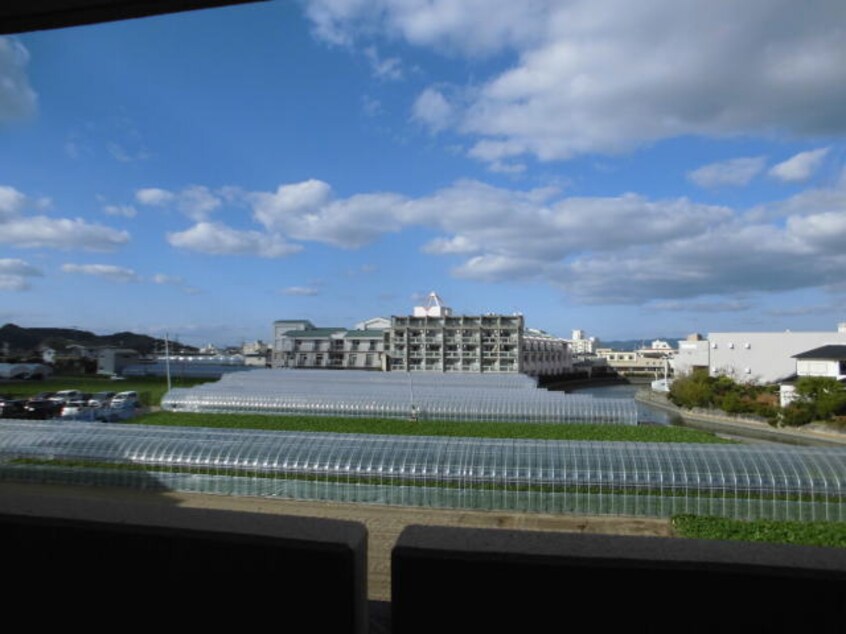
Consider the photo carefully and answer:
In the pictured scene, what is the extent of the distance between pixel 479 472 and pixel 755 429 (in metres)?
25.3

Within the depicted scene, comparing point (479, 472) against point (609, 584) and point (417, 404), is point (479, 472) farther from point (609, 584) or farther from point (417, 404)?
point (417, 404)

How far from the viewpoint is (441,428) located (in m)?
24.2

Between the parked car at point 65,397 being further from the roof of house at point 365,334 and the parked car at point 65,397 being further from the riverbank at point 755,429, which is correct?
the roof of house at point 365,334

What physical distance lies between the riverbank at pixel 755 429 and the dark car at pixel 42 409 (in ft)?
113

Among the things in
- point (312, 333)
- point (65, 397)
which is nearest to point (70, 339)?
point (312, 333)

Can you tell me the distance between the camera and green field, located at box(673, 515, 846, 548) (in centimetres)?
934

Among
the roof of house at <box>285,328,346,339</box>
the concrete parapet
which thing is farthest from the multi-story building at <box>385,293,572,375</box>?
the concrete parapet

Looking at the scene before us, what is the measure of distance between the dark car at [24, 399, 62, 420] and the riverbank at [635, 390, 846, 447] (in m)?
34.5

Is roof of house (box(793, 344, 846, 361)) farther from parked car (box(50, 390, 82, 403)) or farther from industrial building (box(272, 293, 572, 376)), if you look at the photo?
parked car (box(50, 390, 82, 403))

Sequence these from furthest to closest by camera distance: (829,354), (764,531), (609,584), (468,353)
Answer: (468,353)
(829,354)
(764,531)
(609,584)

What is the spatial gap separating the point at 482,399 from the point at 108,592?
93.7 ft

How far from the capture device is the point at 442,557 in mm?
1945

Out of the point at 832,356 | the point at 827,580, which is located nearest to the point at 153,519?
the point at 827,580

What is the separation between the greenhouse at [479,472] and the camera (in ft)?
40.0
